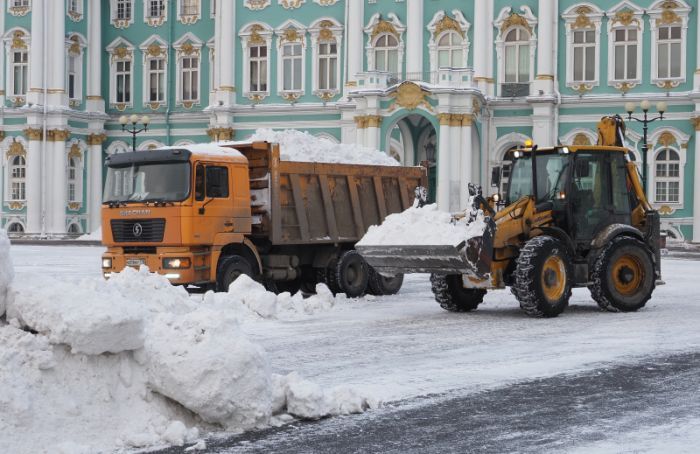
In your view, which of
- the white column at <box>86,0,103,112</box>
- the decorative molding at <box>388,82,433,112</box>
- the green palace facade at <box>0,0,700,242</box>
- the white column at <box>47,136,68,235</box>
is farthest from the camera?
the white column at <box>86,0,103,112</box>

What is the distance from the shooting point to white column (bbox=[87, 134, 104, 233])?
52.9 meters

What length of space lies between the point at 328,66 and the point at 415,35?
4.50 meters

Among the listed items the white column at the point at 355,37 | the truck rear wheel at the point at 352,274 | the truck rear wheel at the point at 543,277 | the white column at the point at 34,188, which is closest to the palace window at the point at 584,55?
the white column at the point at 355,37

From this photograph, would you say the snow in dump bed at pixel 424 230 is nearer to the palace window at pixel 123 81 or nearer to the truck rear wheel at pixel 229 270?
the truck rear wheel at pixel 229 270

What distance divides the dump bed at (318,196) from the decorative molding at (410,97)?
65.7 feet

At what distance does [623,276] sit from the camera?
59.7 ft

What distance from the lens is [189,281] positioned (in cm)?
1866

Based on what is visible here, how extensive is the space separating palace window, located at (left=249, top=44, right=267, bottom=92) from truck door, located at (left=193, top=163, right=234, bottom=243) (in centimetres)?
3119

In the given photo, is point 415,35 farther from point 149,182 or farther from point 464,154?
point 149,182

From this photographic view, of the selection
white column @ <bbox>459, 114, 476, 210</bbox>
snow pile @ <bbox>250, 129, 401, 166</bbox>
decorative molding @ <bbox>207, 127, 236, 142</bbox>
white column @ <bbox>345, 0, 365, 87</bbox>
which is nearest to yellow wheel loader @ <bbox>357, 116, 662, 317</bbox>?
snow pile @ <bbox>250, 129, 401, 166</bbox>

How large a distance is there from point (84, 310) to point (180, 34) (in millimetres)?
45732

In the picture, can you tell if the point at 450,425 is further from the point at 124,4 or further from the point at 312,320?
the point at 124,4

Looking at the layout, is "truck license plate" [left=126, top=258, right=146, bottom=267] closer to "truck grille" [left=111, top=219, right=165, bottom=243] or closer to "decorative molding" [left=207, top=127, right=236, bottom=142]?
"truck grille" [left=111, top=219, right=165, bottom=243]

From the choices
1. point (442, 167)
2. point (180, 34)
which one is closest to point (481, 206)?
point (442, 167)
